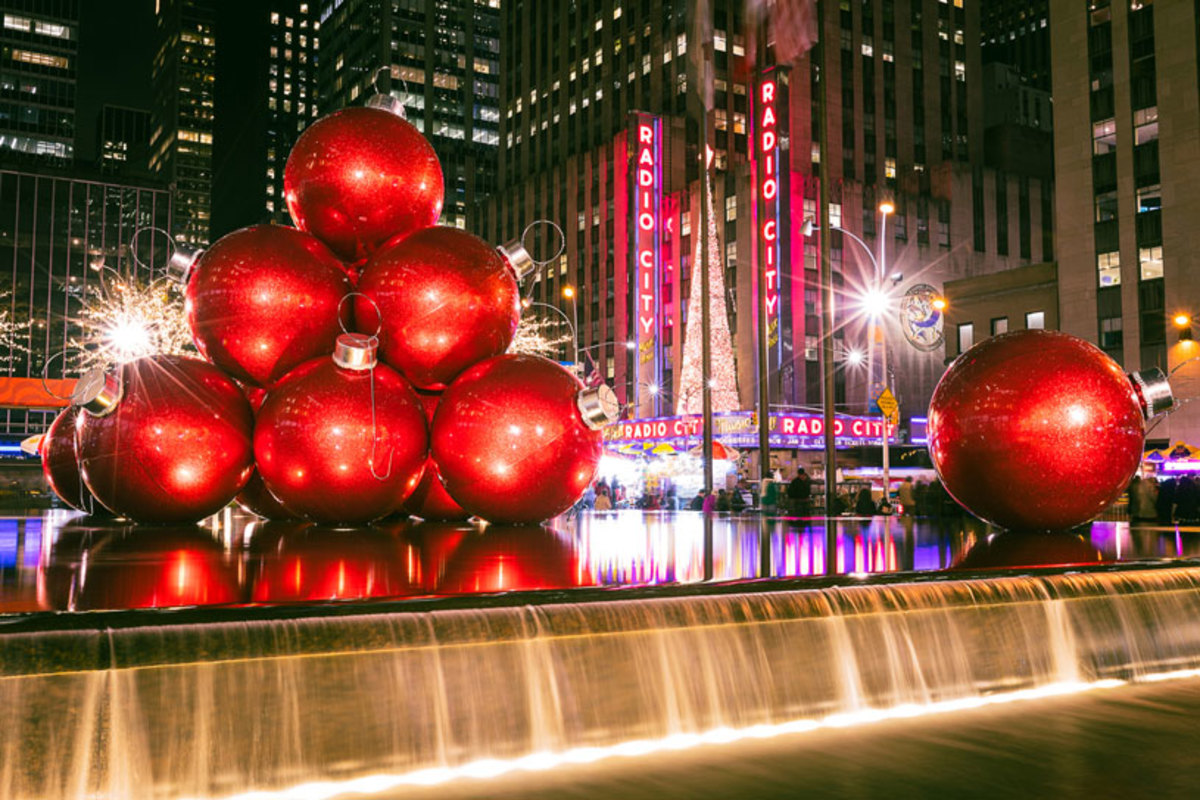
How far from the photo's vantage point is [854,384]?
6475cm

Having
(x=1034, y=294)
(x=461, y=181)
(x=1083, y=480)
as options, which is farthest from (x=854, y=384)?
(x=461, y=181)

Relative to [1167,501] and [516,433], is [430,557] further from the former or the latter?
[1167,501]

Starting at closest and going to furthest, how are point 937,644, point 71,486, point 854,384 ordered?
point 937,644
point 71,486
point 854,384

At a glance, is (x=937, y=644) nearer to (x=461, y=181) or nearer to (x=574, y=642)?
(x=574, y=642)

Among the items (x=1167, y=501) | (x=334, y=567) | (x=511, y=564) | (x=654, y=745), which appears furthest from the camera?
(x=1167, y=501)

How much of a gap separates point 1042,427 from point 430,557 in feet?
16.5

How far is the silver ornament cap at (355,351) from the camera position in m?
7.77

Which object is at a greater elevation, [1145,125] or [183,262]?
[1145,125]

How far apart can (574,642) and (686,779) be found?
2.83 feet

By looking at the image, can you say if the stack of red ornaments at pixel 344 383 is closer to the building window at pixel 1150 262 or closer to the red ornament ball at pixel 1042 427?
the red ornament ball at pixel 1042 427

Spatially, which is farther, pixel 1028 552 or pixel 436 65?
pixel 436 65

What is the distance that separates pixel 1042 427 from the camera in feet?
27.3

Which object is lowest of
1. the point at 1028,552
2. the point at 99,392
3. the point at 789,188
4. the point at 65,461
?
the point at 1028,552

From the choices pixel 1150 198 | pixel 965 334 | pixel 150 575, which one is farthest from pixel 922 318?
pixel 965 334
